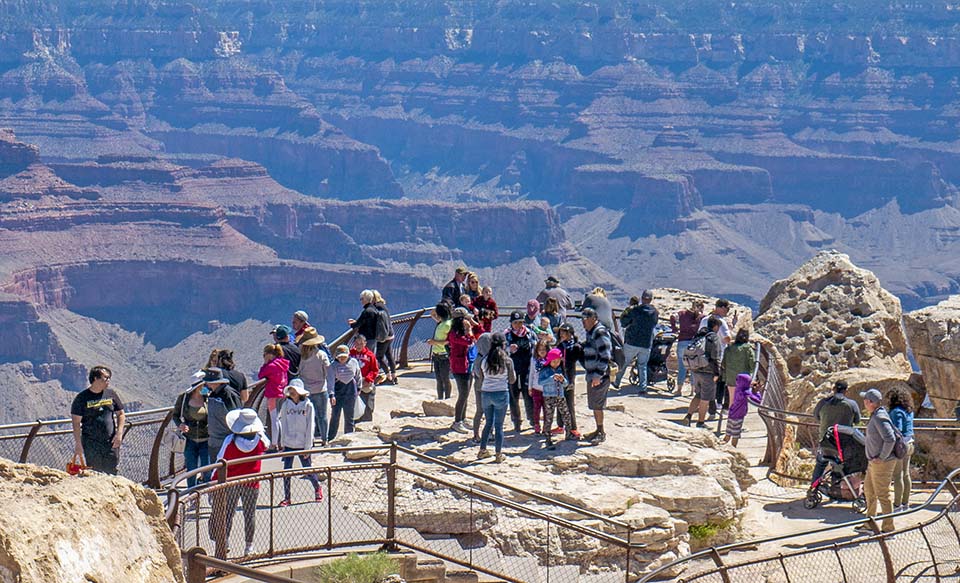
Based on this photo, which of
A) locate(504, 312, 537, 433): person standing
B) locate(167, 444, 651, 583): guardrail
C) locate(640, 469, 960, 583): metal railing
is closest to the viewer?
locate(640, 469, 960, 583): metal railing

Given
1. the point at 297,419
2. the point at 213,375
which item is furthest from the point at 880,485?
the point at 213,375

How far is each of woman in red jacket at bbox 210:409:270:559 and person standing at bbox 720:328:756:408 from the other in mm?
6879

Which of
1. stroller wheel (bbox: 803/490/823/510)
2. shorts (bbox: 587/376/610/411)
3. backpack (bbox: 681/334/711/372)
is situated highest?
shorts (bbox: 587/376/610/411)

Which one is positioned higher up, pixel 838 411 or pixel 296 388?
pixel 296 388

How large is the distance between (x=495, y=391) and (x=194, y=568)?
19.1 feet

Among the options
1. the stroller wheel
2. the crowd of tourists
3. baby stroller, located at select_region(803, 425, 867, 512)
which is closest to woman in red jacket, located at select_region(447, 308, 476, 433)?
the crowd of tourists

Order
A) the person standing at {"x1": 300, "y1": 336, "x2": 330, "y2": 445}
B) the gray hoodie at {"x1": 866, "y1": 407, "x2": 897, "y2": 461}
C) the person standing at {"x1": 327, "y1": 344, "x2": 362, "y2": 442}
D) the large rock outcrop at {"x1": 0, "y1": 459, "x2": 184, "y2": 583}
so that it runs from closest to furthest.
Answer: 1. the large rock outcrop at {"x1": 0, "y1": 459, "x2": 184, "y2": 583}
2. the gray hoodie at {"x1": 866, "y1": 407, "x2": 897, "y2": 461}
3. the person standing at {"x1": 300, "y1": 336, "x2": 330, "y2": 445}
4. the person standing at {"x1": 327, "y1": 344, "x2": 362, "y2": 442}

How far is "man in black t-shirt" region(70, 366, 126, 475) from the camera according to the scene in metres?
14.1

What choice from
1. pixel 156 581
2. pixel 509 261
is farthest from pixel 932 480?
pixel 509 261

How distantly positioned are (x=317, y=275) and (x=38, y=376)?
35.0 m

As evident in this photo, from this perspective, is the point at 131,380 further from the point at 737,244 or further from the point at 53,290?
the point at 737,244

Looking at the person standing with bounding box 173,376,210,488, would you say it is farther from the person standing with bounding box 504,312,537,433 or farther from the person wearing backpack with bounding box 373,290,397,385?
the person wearing backpack with bounding box 373,290,397,385

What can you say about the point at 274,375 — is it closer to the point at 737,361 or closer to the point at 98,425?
the point at 98,425

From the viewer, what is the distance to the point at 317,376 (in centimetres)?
1638
